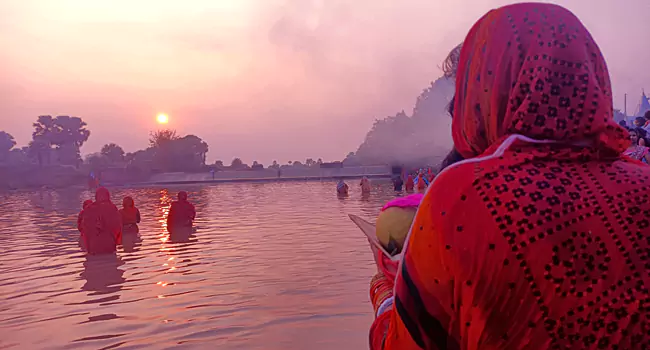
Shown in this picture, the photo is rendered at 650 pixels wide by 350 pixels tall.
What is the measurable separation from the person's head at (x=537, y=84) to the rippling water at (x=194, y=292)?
14.4 ft

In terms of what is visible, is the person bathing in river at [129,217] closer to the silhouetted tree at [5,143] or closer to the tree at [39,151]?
the tree at [39,151]

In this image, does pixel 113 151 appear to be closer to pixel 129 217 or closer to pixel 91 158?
pixel 91 158

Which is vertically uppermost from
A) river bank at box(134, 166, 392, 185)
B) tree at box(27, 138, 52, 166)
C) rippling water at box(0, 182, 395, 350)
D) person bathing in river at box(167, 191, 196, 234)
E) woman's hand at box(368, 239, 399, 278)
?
tree at box(27, 138, 52, 166)

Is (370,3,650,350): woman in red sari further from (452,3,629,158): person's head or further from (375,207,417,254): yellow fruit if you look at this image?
(375,207,417,254): yellow fruit

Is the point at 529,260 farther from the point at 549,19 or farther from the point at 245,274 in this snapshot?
the point at 245,274

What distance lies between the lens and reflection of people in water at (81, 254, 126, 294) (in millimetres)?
8102

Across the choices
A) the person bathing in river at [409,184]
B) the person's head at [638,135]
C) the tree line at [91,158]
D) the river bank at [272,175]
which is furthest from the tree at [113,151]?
the person's head at [638,135]

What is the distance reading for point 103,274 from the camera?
9.02m

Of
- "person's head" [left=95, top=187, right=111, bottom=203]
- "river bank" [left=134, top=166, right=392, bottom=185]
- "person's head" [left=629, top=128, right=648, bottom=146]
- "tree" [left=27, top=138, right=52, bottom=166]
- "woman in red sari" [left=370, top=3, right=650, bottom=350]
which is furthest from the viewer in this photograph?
"tree" [left=27, top=138, right=52, bottom=166]

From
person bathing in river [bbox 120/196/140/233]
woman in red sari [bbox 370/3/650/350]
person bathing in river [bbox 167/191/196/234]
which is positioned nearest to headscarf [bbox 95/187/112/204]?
person bathing in river [bbox 120/196/140/233]

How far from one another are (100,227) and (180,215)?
13.3ft

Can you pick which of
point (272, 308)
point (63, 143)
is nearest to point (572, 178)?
point (272, 308)

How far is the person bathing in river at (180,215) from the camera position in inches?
570

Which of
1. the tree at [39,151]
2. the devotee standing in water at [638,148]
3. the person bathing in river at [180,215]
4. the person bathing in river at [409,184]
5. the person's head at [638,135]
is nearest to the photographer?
the devotee standing in water at [638,148]
